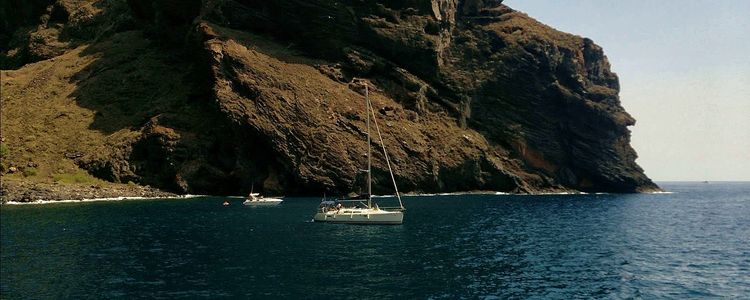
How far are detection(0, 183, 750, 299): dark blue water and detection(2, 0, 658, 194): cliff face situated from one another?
40575mm

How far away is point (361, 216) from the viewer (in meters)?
67.9

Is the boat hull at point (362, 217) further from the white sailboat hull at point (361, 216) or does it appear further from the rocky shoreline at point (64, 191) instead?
the rocky shoreline at point (64, 191)

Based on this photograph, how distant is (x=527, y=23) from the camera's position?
17812cm

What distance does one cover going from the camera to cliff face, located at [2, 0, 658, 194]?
384 ft

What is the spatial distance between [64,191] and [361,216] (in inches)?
2573

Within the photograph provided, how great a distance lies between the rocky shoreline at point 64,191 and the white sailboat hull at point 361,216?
5549cm

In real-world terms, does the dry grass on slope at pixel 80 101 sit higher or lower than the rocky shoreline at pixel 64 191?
higher

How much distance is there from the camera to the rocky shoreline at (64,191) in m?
91.7

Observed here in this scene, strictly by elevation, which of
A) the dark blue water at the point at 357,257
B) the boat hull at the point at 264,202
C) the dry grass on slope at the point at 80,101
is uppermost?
the dry grass on slope at the point at 80,101

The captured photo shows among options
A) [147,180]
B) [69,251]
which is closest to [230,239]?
[69,251]

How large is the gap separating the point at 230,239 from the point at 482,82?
11761 cm

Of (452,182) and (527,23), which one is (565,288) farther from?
(527,23)

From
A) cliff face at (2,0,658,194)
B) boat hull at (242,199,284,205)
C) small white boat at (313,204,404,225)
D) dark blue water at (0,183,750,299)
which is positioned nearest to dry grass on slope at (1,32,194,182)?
→ cliff face at (2,0,658,194)

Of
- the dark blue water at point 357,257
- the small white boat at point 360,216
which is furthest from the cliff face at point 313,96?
the dark blue water at point 357,257
